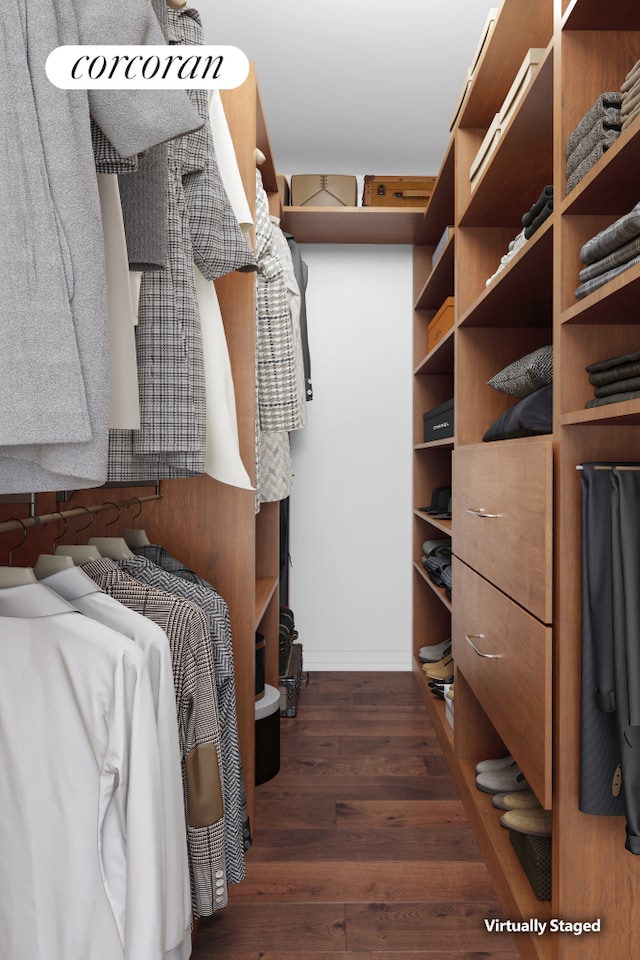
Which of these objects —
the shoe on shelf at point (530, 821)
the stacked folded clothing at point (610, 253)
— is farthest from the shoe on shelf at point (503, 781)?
the stacked folded clothing at point (610, 253)

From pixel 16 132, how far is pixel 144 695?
0.67 metres

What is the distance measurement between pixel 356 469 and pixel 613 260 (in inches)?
90.0

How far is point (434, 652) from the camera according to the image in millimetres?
2979

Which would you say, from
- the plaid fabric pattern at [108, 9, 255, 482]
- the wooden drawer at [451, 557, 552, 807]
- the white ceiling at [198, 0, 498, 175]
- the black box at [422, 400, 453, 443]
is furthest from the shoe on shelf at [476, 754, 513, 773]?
the white ceiling at [198, 0, 498, 175]

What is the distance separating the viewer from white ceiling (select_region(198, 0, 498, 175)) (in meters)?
2.11

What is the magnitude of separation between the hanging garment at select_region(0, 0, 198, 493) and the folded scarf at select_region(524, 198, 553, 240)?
3.14 feet

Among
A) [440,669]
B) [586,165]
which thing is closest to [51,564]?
[586,165]

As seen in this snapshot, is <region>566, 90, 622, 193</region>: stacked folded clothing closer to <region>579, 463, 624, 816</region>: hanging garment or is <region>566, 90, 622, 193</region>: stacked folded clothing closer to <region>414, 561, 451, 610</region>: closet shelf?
<region>579, 463, 624, 816</region>: hanging garment

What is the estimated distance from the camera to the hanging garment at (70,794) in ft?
2.82

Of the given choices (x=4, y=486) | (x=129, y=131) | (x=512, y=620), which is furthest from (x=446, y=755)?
(x=129, y=131)

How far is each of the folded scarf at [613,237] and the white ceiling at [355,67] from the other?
144cm

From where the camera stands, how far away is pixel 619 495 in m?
1.08

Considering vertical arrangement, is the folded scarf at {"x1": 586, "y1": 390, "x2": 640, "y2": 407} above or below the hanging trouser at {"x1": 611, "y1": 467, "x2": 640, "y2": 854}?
above

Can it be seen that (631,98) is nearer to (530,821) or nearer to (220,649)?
(220,649)
